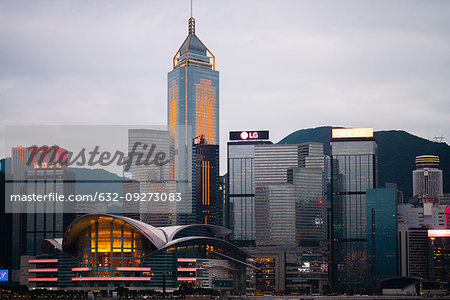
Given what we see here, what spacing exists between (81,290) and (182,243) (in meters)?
25.0

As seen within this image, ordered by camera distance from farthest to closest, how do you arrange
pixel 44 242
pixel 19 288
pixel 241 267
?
pixel 241 267
pixel 44 242
pixel 19 288

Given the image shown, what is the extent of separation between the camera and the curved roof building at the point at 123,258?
537ft

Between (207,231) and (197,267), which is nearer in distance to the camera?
(197,267)

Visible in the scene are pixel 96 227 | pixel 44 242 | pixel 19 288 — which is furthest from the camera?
pixel 44 242

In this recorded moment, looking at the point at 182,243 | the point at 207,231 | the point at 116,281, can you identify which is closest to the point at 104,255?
the point at 116,281

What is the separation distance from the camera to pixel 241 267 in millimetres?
187250

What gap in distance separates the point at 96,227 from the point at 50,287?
21275mm

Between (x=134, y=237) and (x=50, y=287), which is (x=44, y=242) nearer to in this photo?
(x=50, y=287)

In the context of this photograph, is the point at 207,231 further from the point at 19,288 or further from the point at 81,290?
the point at 19,288

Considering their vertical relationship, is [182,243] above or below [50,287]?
above

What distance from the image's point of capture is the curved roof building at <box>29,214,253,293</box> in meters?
164

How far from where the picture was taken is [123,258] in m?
164

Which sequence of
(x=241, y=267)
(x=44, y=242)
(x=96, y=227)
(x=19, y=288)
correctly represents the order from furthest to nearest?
(x=241, y=267)
(x=44, y=242)
(x=96, y=227)
(x=19, y=288)

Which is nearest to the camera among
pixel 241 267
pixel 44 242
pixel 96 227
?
pixel 96 227
